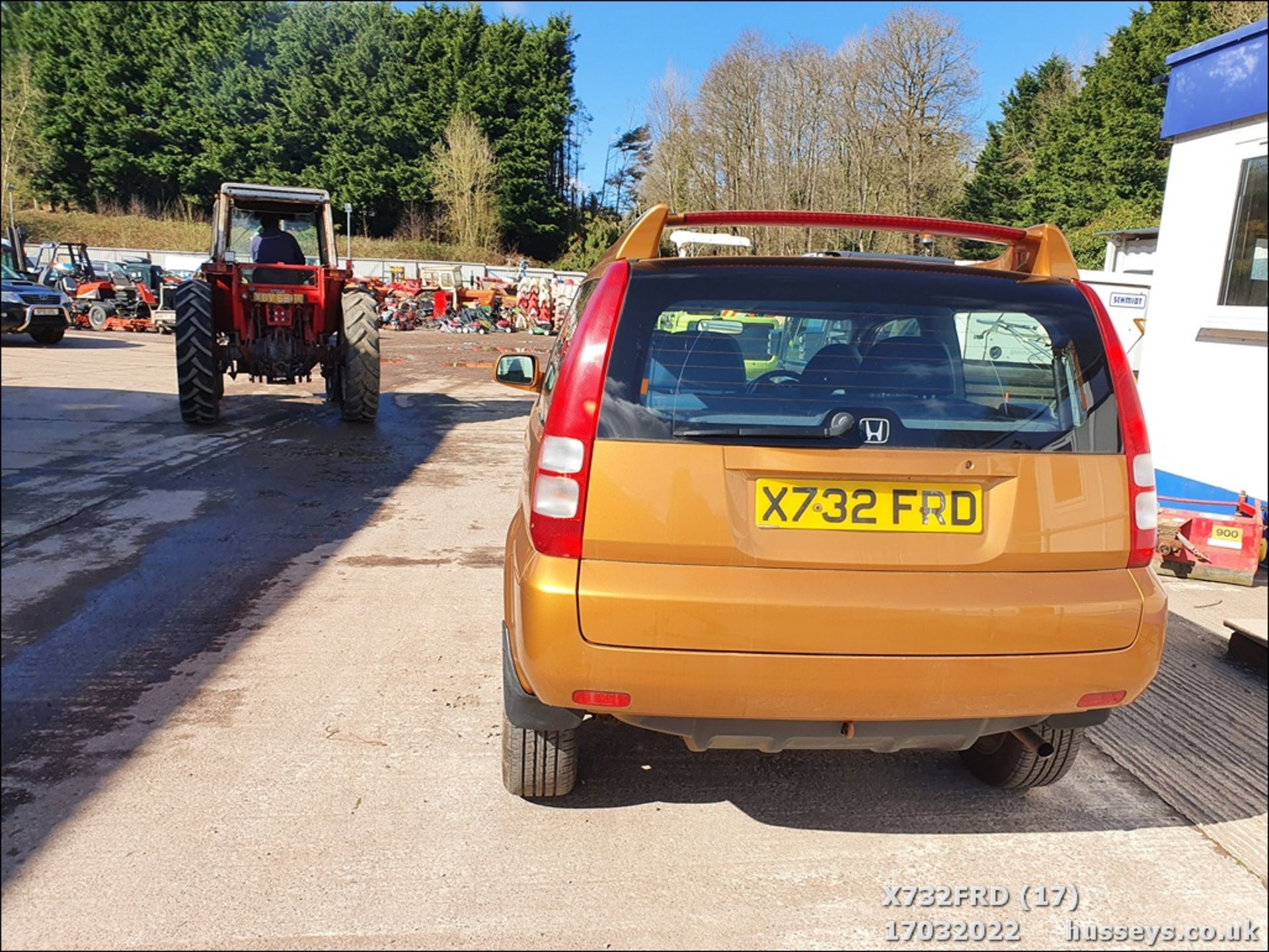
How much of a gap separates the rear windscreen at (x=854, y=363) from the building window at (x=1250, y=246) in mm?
397

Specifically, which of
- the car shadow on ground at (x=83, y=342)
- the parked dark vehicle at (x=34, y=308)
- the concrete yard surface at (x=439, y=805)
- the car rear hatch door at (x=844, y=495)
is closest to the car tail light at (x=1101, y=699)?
the car rear hatch door at (x=844, y=495)

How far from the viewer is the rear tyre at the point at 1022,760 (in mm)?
2869

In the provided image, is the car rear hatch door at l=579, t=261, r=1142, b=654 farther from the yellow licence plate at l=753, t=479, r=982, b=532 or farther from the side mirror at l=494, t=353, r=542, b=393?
the side mirror at l=494, t=353, r=542, b=393

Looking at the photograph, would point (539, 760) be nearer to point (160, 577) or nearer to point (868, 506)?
point (868, 506)

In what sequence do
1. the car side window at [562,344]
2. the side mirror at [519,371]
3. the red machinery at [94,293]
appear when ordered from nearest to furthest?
the car side window at [562,344], the side mirror at [519,371], the red machinery at [94,293]

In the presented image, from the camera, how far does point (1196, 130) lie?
2.06 metres

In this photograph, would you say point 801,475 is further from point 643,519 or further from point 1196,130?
point 1196,130

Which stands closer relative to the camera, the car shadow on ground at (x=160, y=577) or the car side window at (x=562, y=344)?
the car side window at (x=562, y=344)

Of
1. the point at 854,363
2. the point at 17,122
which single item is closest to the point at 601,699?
the point at 854,363

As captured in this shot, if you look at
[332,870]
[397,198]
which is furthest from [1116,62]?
[397,198]

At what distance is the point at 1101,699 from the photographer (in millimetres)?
2414

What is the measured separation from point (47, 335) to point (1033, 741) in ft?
66.2

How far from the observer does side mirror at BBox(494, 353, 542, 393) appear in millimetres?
4113

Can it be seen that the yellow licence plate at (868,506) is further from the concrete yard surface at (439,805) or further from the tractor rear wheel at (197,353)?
the tractor rear wheel at (197,353)
